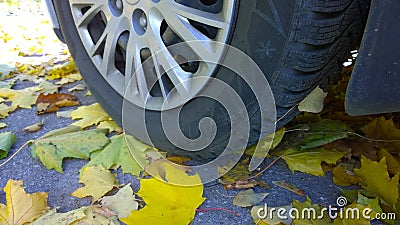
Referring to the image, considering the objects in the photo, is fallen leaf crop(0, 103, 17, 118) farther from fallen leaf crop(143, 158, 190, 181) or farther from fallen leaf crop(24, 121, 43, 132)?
fallen leaf crop(143, 158, 190, 181)

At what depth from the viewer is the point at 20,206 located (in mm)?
1121

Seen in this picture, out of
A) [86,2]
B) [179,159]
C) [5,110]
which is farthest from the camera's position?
[5,110]

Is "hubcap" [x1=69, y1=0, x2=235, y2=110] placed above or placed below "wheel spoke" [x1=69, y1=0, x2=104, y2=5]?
below

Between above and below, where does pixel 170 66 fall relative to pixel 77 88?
above

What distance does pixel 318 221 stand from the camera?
1.03 m

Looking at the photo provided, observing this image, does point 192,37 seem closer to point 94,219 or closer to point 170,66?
point 170,66

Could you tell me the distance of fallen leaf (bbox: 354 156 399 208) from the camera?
3.40ft

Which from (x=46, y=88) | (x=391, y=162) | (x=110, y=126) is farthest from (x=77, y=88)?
(x=391, y=162)

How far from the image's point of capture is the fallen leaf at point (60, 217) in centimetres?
108

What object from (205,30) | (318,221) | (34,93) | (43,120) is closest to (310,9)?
(205,30)

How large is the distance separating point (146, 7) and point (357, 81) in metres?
0.72

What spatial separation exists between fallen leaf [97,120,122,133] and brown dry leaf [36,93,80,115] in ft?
1.24

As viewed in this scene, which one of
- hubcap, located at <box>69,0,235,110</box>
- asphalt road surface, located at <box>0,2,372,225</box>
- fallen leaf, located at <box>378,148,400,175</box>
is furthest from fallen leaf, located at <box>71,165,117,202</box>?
fallen leaf, located at <box>378,148,400,175</box>

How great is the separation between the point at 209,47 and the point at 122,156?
0.52m
